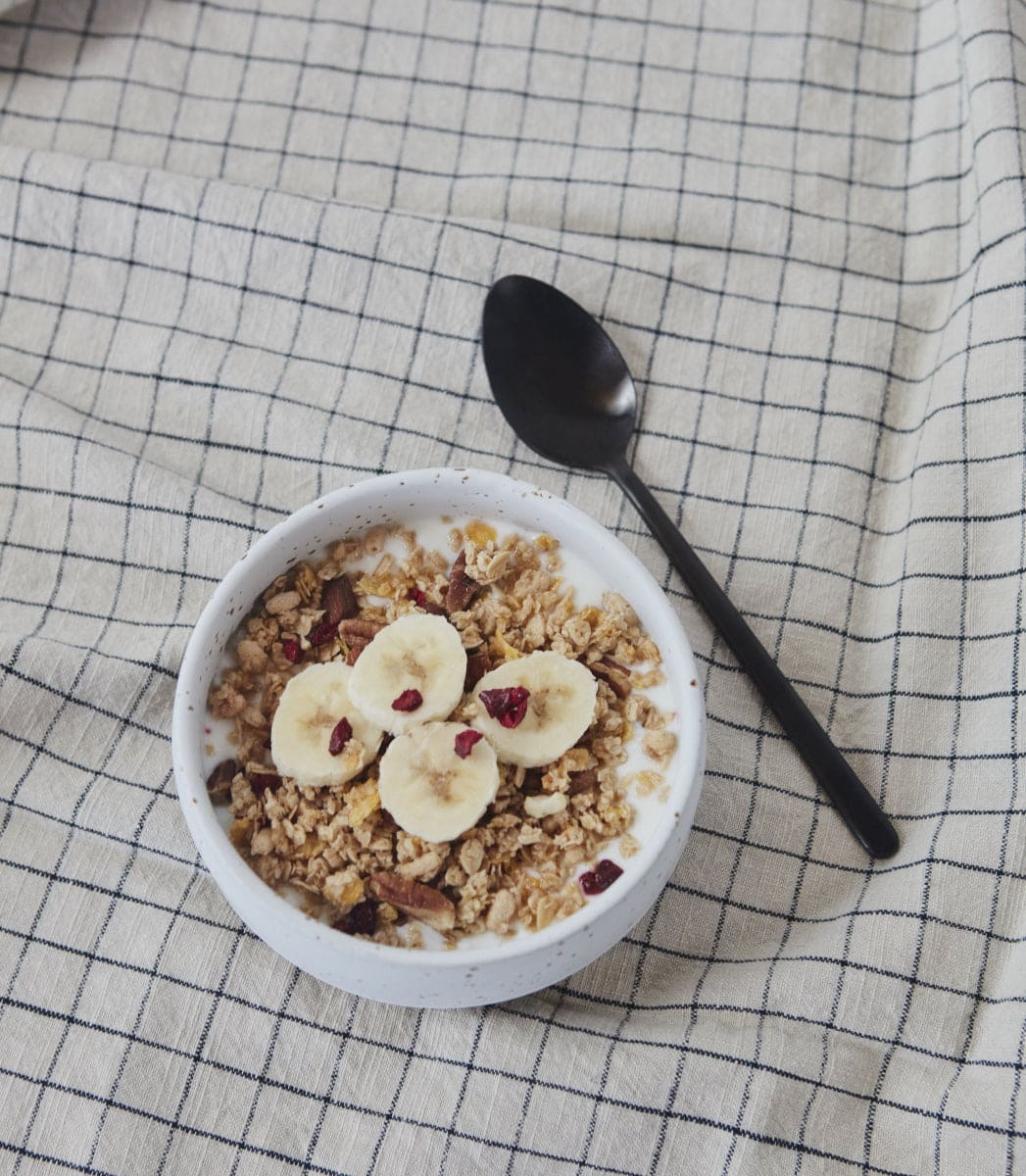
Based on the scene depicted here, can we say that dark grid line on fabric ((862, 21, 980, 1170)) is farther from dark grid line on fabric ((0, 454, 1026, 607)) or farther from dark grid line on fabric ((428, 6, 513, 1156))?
dark grid line on fabric ((428, 6, 513, 1156))

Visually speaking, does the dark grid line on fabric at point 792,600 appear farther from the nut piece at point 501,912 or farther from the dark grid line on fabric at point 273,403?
the dark grid line on fabric at point 273,403

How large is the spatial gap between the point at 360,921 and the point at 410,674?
18 cm

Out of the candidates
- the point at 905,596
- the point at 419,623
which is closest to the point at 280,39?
the point at 419,623

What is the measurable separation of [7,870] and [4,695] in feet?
0.48

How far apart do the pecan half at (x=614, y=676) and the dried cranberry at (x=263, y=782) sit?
0.25m

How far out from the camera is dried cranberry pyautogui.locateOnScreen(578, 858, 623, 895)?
2.81 ft

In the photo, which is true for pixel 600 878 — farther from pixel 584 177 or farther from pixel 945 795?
pixel 584 177

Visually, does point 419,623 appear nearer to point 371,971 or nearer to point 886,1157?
point 371,971

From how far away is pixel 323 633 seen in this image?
37.1 inches

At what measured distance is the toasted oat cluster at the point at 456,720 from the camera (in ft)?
2.81

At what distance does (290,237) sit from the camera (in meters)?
1.18

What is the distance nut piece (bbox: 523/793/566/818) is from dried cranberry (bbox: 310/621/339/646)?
20 cm

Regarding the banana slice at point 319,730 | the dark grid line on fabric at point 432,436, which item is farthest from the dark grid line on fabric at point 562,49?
the banana slice at point 319,730

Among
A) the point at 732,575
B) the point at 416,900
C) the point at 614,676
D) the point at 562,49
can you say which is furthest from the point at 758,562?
the point at 562,49
